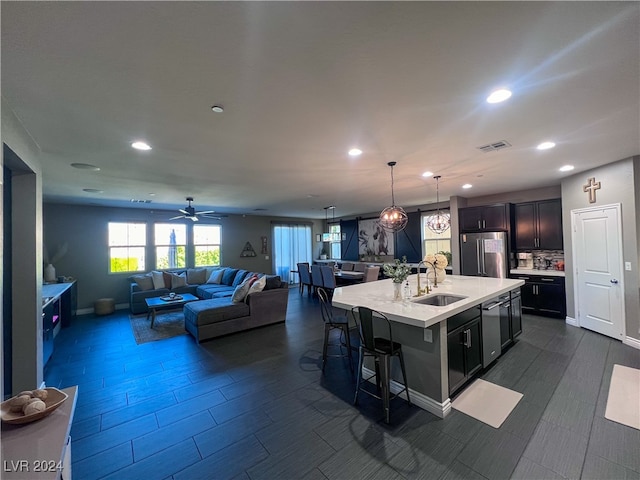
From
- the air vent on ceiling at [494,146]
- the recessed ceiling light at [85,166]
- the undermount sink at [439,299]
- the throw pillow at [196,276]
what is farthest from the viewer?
the throw pillow at [196,276]

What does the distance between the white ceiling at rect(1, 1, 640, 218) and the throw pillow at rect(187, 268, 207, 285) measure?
14.5ft

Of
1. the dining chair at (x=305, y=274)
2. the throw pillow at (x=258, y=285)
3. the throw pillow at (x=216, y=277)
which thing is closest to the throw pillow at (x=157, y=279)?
the throw pillow at (x=216, y=277)

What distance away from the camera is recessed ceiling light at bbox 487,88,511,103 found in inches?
75.7

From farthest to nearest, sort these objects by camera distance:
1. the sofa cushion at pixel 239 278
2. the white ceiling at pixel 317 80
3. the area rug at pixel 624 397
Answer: the sofa cushion at pixel 239 278 < the area rug at pixel 624 397 < the white ceiling at pixel 317 80

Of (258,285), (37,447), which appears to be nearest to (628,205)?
(258,285)

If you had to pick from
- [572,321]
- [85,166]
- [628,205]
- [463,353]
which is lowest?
[572,321]

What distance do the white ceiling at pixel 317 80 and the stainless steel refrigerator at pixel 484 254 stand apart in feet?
8.01

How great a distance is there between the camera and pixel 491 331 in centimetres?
317

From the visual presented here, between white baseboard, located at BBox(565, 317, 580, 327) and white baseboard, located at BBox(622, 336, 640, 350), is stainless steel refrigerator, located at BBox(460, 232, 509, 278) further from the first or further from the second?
white baseboard, located at BBox(622, 336, 640, 350)

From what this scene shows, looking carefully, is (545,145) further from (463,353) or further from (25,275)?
(25,275)

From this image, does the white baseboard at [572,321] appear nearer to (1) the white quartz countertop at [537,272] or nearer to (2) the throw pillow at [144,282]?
(1) the white quartz countertop at [537,272]

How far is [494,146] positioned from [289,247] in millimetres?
7847

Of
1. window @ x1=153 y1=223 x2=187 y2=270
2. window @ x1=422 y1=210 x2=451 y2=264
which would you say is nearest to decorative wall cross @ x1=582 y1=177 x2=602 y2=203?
window @ x1=422 y1=210 x2=451 y2=264

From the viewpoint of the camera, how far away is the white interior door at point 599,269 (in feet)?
12.8
